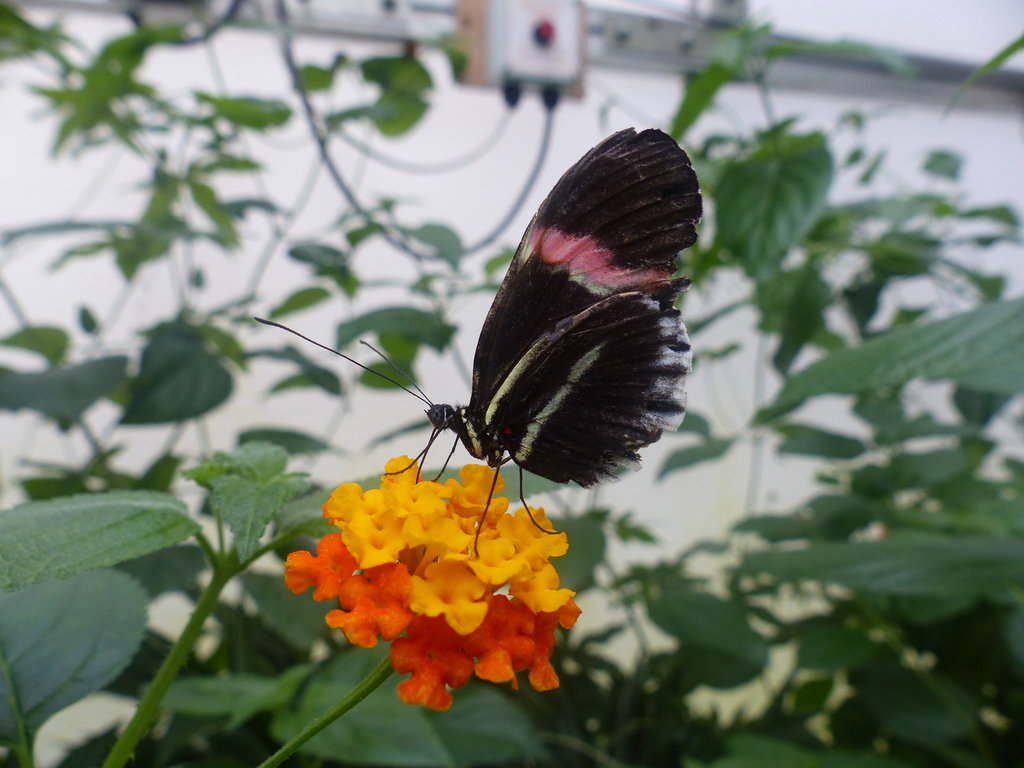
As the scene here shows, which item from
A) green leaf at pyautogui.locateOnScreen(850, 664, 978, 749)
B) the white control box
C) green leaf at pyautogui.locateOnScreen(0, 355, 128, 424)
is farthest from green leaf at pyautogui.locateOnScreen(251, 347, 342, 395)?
green leaf at pyautogui.locateOnScreen(850, 664, 978, 749)

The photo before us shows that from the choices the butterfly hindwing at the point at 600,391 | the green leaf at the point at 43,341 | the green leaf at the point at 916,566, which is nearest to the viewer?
the butterfly hindwing at the point at 600,391

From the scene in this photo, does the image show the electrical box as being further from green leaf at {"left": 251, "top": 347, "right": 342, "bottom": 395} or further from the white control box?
green leaf at {"left": 251, "top": 347, "right": 342, "bottom": 395}

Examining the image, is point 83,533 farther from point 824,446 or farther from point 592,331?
point 824,446

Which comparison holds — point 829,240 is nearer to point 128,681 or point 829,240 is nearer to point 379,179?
point 379,179

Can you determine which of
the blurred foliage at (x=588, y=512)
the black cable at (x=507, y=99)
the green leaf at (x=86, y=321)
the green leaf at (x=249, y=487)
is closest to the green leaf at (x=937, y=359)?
the blurred foliage at (x=588, y=512)

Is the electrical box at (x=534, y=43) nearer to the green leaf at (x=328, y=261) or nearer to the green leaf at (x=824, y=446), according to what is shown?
the green leaf at (x=328, y=261)

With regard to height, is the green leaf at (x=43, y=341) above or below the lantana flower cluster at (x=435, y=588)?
below
